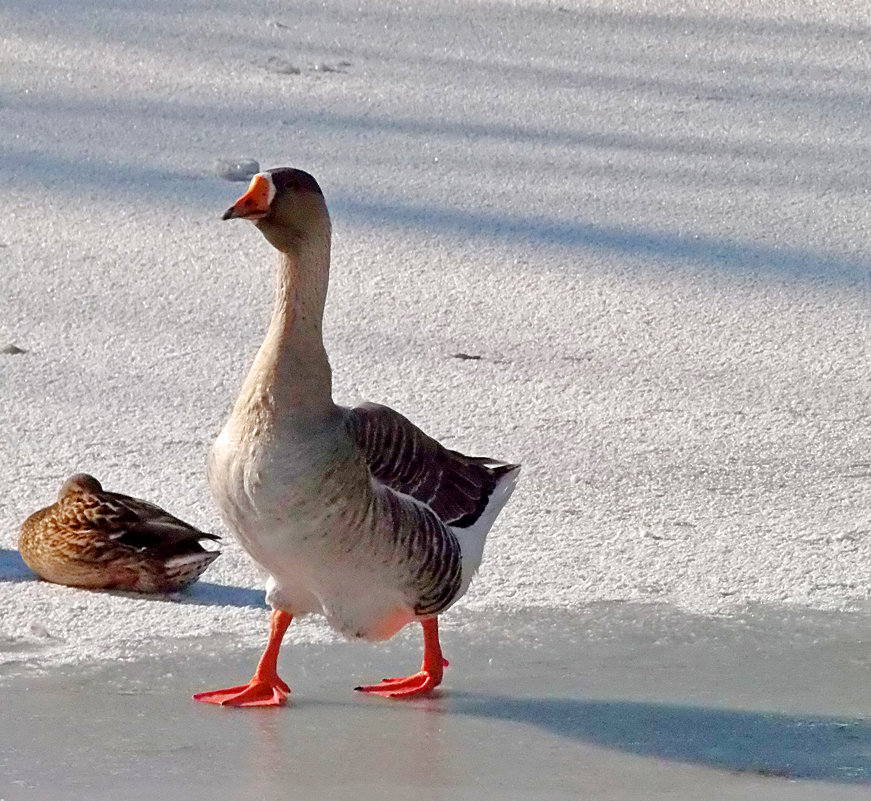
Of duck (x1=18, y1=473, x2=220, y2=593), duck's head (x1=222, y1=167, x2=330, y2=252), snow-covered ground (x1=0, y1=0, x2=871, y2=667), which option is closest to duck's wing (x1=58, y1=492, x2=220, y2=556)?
duck (x1=18, y1=473, x2=220, y2=593)

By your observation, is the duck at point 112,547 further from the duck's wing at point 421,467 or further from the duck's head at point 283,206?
the duck's head at point 283,206

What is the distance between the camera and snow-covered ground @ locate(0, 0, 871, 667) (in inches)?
176


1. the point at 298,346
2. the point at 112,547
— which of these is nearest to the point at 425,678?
the point at 298,346

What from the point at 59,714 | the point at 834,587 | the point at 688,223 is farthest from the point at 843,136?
the point at 59,714

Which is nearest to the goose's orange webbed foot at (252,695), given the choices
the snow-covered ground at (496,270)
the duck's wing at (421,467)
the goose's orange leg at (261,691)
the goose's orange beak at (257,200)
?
the goose's orange leg at (261,691)

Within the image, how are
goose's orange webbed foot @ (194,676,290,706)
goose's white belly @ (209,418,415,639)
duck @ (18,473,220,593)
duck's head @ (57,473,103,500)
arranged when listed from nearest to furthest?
goose's white belly @ (209,418,415,639), goose's orange webbed foot @ (194,676,290,706), duck @ (18,473,220,593), duck's head @ (57,473,103,500)

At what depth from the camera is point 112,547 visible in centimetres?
408

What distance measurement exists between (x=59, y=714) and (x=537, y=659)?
1071 millimetres

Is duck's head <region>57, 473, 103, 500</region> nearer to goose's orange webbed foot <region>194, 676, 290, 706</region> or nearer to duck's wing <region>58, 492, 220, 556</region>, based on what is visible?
duck's wing <region>58, 492, 220, 556</region>

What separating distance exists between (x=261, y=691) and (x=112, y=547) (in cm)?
72

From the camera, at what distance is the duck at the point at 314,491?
342 centimetres

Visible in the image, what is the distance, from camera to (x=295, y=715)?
3.51m

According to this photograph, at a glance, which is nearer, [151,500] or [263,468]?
[263,468]

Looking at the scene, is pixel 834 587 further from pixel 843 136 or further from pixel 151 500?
pixel 843 136
